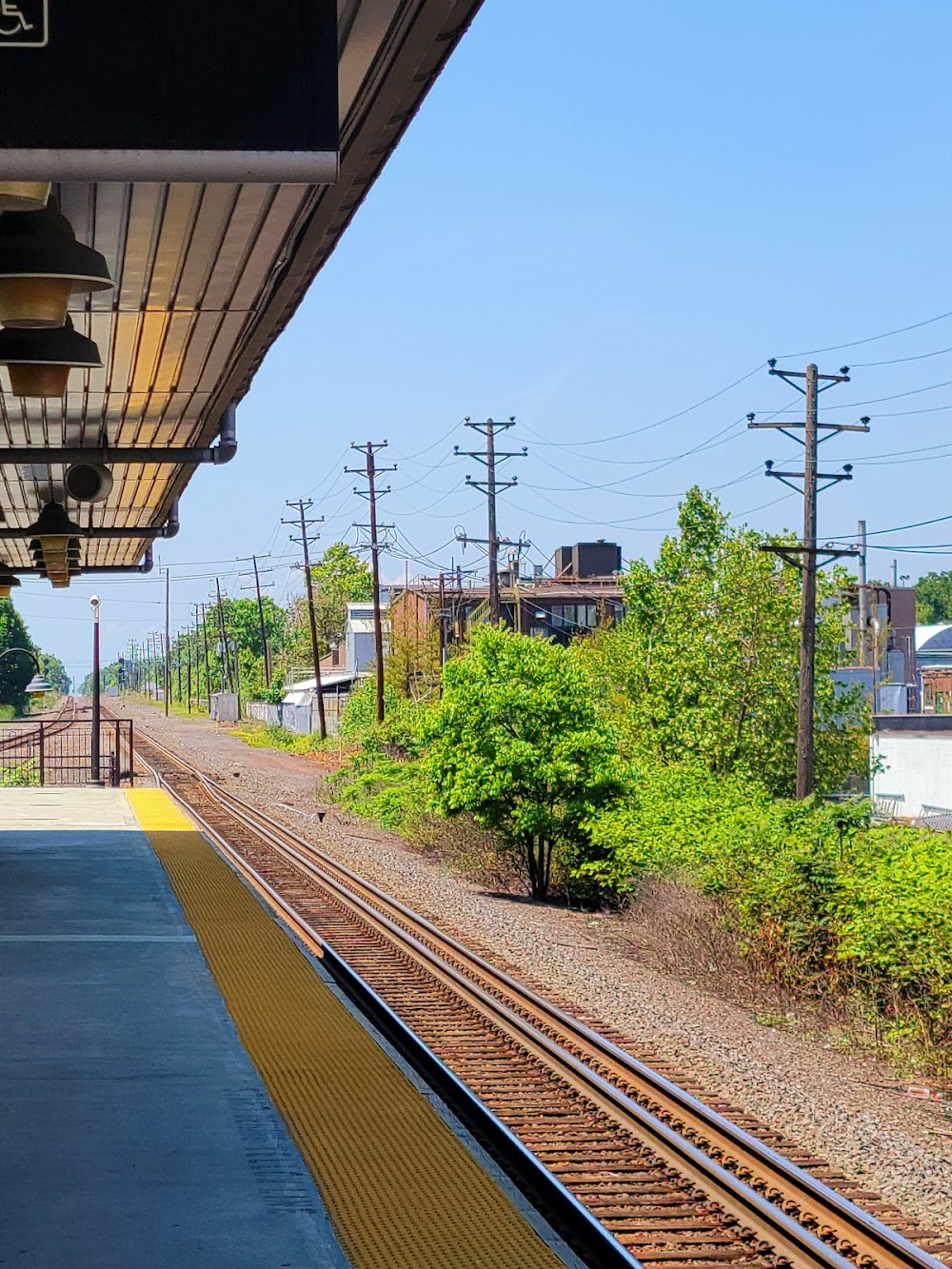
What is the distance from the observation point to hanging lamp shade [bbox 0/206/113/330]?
13.3ft

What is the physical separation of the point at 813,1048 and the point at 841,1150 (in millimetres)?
4701

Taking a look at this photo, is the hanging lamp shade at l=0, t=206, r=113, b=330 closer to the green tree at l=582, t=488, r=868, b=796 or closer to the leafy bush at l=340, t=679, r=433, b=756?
the green tree at l=582, t=488, r=868, b=796

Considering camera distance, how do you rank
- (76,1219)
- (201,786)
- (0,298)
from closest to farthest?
(0,298) → (76,1219) → (201,786)

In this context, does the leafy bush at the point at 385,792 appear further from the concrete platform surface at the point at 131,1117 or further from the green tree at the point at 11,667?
the green tree at the point at 11,667

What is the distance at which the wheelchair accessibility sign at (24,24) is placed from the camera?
10.0 ft

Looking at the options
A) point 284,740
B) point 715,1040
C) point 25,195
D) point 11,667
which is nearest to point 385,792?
point 715,1040

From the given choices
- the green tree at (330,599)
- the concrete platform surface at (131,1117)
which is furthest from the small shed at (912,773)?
the green tree at (330,599)

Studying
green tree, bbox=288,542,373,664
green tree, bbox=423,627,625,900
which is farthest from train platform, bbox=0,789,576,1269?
green tree, bbox=288,542,373,664

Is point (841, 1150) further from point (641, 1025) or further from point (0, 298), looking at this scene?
point (0, 298)

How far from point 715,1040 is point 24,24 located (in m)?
12.4

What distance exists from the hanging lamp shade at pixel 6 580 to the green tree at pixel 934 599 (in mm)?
168374

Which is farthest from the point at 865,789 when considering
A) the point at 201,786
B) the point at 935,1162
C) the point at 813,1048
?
the point at 935,1162

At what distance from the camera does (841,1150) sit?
1016cm

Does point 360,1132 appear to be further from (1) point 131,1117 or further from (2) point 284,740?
(2) point 284,740
